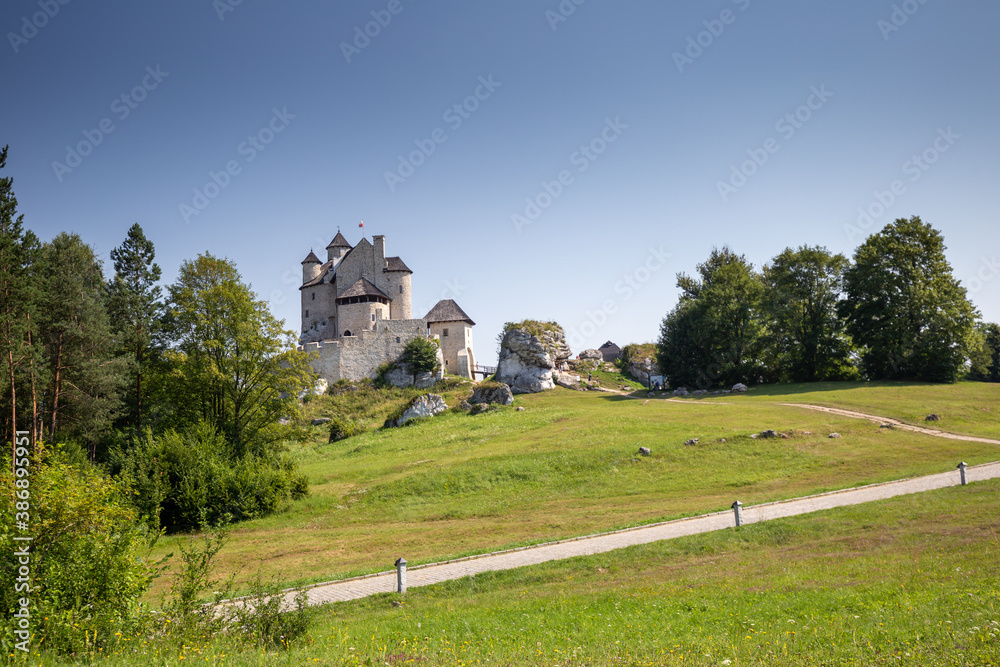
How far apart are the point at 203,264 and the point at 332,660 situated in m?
31.1

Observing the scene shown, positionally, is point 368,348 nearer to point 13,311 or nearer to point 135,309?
point 135,309

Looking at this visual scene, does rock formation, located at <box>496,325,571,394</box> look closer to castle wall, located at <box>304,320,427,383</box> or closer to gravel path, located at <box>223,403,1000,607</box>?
castle wall, located at <box>304,320,427,383</box>

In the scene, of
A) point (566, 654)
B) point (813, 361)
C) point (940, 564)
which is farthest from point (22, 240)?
point (813, 361)

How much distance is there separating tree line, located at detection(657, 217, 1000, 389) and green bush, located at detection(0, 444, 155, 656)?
52298 millimetres

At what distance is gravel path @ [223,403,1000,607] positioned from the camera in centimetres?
1380

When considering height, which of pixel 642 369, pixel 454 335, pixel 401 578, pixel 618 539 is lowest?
pixel 618 539

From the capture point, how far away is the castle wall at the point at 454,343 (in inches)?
2660

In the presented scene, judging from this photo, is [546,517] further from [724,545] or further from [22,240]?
[22,240]

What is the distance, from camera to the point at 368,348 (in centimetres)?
6481

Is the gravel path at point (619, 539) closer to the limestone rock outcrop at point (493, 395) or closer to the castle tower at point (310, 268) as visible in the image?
the limestone rock outcrop at point (493, 395)

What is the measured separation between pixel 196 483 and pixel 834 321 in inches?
2110

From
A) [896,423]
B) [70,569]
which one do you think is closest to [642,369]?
[896,423]

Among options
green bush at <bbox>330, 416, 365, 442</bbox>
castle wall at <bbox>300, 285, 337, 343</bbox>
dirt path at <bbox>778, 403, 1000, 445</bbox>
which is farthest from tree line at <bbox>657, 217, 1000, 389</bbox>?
castle wall at <bbox>300, 285, 337, 343</bbox>

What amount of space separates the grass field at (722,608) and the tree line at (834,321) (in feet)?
123
